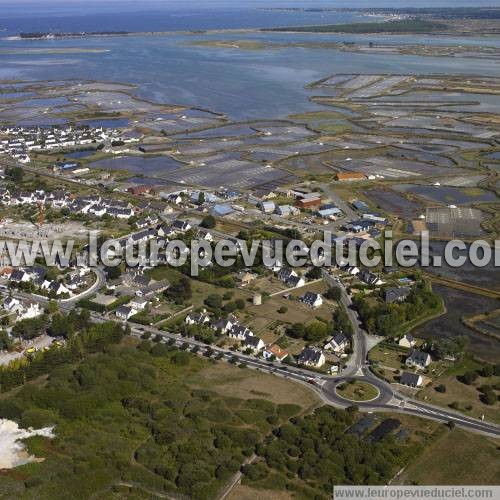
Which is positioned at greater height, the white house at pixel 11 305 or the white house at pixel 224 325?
the white house at pixel 11 305

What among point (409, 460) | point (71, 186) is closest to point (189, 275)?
point (409, 460)

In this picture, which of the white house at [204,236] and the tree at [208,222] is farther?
the tree at [208,222]

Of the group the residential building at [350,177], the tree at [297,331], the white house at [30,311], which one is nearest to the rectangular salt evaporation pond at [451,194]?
the residential building at [350,177]

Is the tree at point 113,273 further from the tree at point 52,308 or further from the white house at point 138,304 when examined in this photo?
the tree at point 52,308

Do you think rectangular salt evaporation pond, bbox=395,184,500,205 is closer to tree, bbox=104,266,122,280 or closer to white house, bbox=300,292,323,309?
white house, bbox=300,292,323,309

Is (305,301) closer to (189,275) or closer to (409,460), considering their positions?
(189,275)

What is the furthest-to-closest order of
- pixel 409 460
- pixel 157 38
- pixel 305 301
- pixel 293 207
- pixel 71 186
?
pixel 157 38
pixel 71 186
pixel 293 207
pixel 305 301
pixel 409 460
